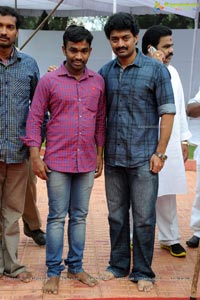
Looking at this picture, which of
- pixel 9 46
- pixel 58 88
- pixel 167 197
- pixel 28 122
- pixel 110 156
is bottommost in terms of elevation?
pixel 167 197

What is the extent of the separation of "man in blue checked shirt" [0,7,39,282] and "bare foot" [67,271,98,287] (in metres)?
0.37

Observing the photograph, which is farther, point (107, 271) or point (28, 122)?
point (107, 271)

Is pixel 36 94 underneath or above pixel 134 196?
above

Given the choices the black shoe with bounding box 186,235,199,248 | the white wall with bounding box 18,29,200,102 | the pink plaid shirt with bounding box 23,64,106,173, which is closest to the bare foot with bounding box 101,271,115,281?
the pink plaid shirt with bounding box 23,64,106,173

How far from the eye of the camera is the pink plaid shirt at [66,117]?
139 inches

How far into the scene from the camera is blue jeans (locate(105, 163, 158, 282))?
3.70 metres

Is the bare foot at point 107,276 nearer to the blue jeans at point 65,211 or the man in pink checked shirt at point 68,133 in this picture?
the blue jeans at point 65,211

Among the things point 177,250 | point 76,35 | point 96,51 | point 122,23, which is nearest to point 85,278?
point 177,250

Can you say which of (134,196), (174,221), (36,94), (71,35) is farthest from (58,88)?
(174,221)

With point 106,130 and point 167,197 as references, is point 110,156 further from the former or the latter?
point 167,197

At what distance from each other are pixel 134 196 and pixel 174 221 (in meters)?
0.96

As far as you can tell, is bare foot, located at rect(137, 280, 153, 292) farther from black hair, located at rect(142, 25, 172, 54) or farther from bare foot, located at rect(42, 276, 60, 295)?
black hair, located at rect(142, 25, 172, 54)

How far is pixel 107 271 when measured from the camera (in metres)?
4.05

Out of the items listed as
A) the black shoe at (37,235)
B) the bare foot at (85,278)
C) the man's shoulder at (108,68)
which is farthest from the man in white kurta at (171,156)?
the black shoe at (37,235)
